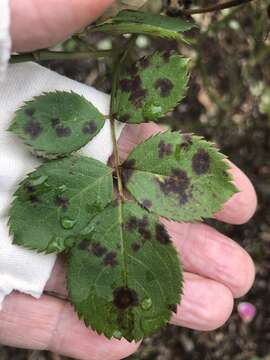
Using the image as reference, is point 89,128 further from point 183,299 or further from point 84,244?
point 183,299

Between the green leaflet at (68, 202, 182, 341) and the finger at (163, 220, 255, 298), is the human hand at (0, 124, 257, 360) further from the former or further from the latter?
the green leaflet at (68, 202, 182, 341)

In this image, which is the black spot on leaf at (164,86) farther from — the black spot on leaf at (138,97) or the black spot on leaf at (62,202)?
the black spot on leaf at (62,202)

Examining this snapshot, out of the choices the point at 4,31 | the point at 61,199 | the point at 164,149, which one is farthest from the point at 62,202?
the point at 4,31

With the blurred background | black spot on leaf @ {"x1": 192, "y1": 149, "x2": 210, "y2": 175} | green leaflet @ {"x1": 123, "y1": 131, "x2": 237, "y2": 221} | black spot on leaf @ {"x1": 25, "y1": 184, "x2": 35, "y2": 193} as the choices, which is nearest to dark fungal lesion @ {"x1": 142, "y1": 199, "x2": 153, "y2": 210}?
green leaflet @ {"x1": 123, "y1": 131, "x2": 237, "y2": 221}

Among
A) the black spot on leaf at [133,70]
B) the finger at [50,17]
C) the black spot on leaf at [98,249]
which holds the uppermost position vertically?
the finger at [50,17]

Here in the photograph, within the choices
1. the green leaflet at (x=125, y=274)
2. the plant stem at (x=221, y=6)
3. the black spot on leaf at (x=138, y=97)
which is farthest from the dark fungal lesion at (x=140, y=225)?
the plant stem at (x=221, y=6)

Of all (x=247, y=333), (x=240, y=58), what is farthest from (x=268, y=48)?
(x=247, y=333)
